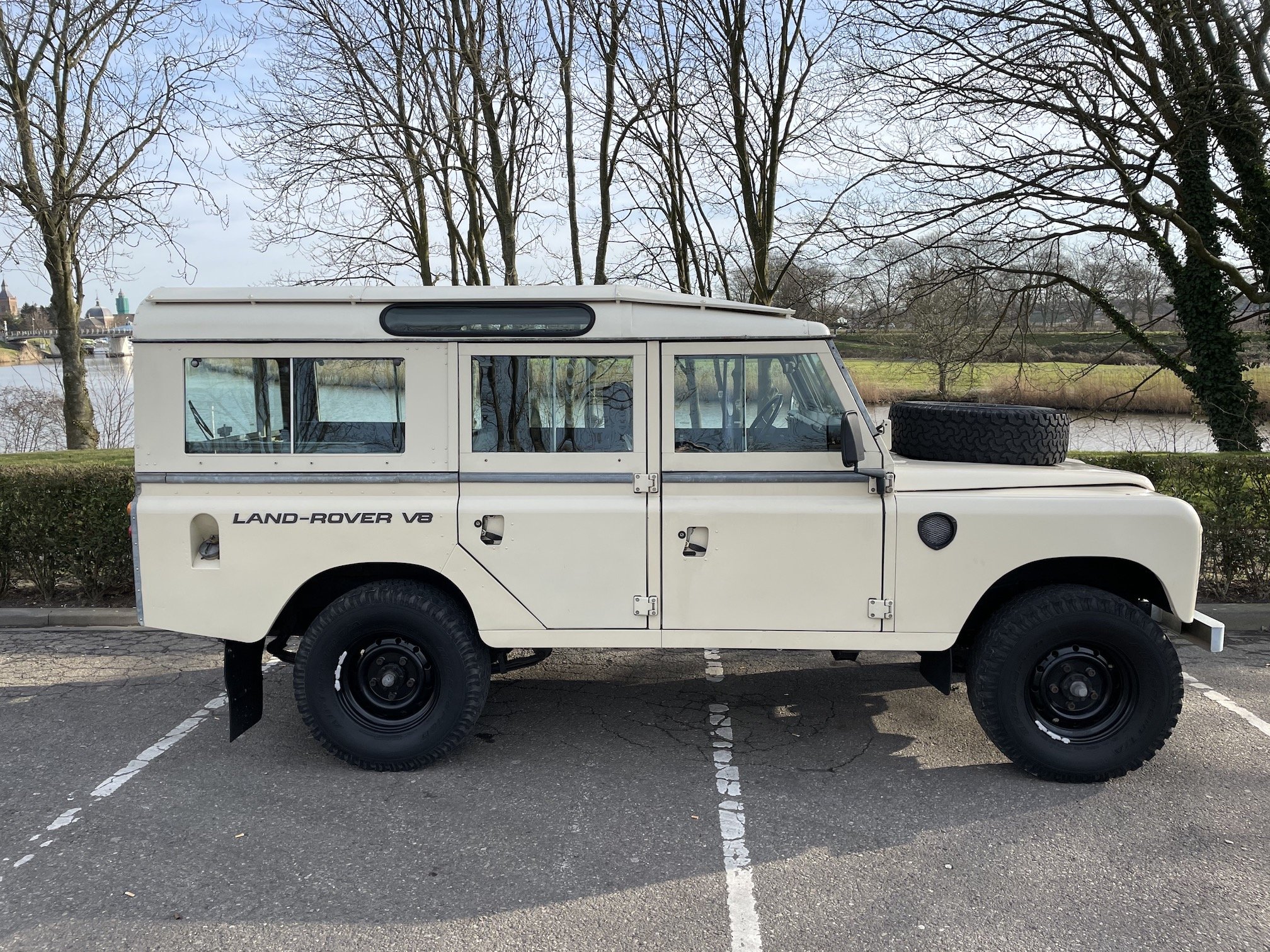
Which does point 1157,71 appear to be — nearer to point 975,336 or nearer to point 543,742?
point 975,336

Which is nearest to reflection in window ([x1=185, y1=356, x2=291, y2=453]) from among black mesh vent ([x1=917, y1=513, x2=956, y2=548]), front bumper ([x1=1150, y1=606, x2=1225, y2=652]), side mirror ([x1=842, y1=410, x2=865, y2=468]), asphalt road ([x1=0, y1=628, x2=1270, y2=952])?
asphalt road ([x1=0, y1=628, x2=1270, y2=952])

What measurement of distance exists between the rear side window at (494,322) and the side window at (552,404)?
0.12 metres

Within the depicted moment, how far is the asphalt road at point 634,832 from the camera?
3113 millimetres

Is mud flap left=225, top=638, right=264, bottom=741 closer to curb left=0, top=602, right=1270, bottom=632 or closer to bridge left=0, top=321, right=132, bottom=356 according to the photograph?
curb left=0, top=602, right=1270, bottom=632

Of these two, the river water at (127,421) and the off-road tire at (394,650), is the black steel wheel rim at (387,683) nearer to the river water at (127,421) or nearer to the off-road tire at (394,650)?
the off-road tire at (394,650)

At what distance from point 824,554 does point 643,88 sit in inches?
363

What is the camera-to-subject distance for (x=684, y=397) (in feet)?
13.8

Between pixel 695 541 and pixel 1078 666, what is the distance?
189cm

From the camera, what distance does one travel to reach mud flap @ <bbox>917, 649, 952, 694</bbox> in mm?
4418

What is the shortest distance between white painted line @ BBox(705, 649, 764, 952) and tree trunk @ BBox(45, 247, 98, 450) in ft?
43.2

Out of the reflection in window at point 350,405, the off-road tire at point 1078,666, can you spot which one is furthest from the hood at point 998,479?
the reflection in window at point 350,405

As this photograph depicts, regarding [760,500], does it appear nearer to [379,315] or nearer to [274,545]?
[379,315]

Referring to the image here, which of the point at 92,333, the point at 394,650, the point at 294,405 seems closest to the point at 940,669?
the point at 394,650

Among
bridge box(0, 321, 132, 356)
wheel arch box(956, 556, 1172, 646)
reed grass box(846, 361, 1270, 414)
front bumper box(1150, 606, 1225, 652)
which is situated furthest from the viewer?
bridge box(0, 321, 132, 356)
